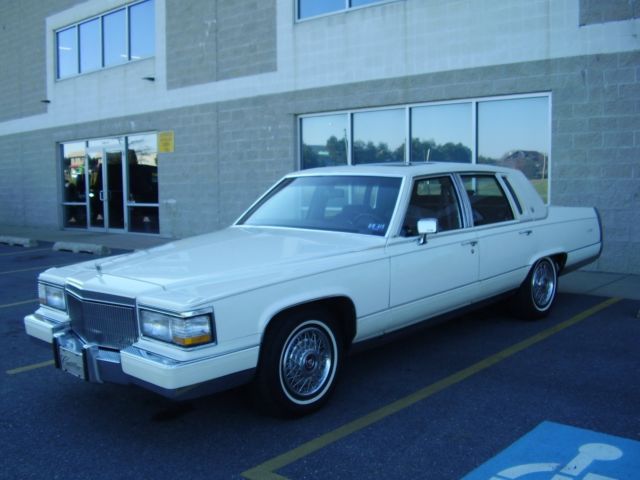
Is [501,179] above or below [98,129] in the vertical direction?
below

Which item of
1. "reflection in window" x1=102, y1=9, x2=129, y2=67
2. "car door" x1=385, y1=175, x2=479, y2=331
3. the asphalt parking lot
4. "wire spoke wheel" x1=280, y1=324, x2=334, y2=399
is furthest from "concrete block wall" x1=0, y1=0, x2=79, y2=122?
"wire spoke wheel" x1=280, y1=324, x2=334, y2=399

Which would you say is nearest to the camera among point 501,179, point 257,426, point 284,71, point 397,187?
point 257,426

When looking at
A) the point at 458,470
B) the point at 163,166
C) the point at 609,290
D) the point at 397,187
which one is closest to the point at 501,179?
the point at 397,187

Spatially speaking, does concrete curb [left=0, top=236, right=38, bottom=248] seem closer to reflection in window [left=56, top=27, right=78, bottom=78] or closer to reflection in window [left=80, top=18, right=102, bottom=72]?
reflection in window [left=80, top=18, right=102, bottom=72]

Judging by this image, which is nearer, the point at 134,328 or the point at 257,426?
the point at 134,328

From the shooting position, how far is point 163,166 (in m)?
15.9

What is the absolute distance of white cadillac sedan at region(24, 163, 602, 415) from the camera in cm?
368

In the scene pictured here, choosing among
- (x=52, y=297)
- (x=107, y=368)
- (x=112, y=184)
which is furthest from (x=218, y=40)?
(x=107, y=368)

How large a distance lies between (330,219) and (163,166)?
11.4 meters

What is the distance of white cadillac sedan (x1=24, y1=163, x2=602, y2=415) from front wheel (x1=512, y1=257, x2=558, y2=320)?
28 mm

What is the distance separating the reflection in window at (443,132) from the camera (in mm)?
10781

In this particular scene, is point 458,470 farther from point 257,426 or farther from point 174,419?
point 174,419

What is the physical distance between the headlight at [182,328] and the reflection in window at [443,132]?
772cm

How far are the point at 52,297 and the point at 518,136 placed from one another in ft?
25.8
